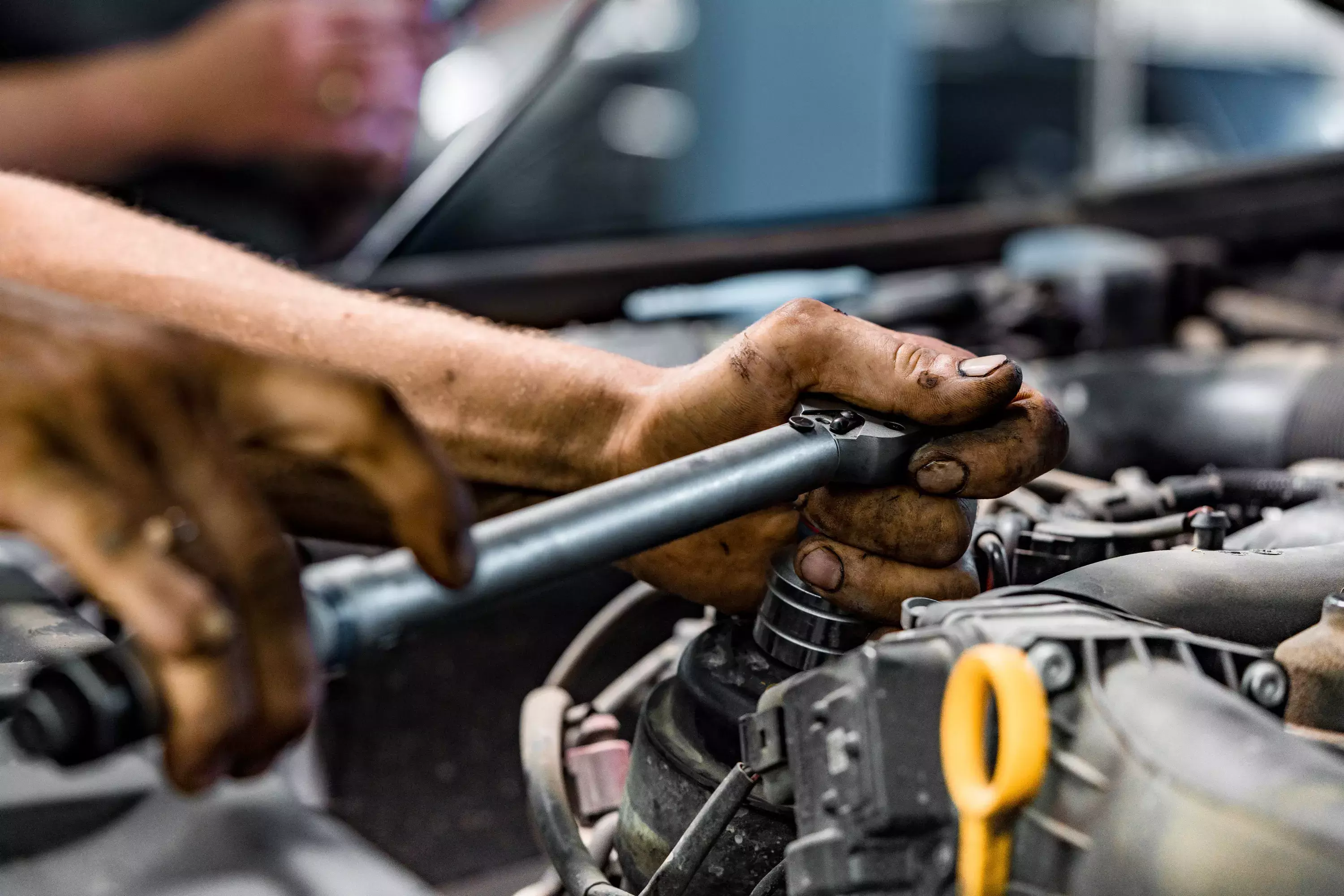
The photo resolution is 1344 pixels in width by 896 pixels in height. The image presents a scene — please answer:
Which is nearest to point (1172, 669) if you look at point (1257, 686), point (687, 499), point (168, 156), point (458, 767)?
point (1257, 686)

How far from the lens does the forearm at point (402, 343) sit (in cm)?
86

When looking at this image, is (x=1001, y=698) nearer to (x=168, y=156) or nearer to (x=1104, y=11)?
(x=168, y=156)

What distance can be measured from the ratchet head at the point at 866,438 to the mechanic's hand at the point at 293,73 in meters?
1.50

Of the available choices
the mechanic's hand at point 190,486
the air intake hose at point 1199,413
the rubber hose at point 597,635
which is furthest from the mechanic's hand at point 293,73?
the mechanic's hand at point 190,486

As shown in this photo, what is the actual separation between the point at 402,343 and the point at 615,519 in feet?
1.36

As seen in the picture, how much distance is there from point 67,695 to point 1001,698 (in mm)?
334

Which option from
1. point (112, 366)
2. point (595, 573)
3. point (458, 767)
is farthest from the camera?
point (458, 767)

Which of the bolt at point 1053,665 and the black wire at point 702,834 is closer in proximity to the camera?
the bolt at point 1053,665

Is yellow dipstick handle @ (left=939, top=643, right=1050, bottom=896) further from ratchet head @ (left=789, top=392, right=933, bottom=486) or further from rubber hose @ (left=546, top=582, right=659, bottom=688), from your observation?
rubber hose @ (left=546, top=582, right=659, bottom=688)

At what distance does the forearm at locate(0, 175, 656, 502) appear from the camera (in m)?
0.86

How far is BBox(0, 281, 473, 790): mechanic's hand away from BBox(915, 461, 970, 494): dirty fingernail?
1.11 ft

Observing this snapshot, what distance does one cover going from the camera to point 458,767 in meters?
1.42

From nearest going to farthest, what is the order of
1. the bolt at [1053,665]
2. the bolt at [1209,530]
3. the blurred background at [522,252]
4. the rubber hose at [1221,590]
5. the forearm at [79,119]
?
the bolt at [1053,665], the rubber hose at [1221,590], the bolt at [1209,530], the blurred background at [522,252], the forearm at [79,119]

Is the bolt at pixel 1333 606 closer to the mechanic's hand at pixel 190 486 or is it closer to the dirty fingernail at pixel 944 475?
the dirty fingernail at pixel 944 475
